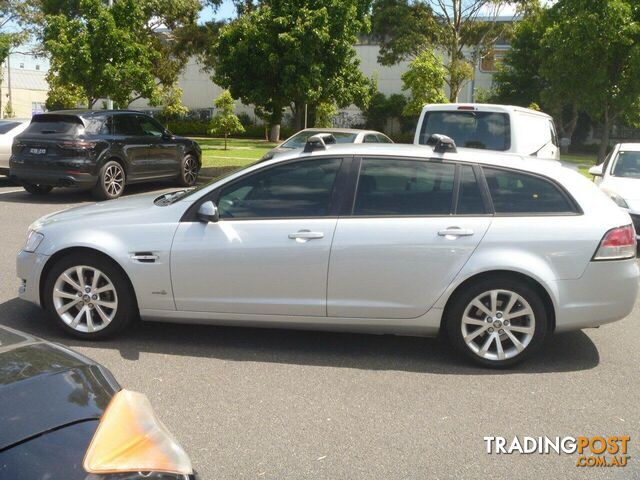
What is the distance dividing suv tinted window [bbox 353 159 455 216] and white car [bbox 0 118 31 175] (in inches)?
473

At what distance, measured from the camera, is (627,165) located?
1106cm

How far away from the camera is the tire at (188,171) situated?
15.3 meters

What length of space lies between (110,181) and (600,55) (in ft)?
57.6

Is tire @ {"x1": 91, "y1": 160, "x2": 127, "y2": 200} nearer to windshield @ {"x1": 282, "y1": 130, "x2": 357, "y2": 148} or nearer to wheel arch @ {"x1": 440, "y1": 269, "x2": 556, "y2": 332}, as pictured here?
windshield @ {"x1": 282, "y1": 130, "x2": 357, "y2": 148}

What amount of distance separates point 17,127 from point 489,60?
37.2m

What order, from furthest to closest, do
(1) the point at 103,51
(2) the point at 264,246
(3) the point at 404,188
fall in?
(1) the point at 103,51, (3) the point at 404,188, (2) the point at 264,246

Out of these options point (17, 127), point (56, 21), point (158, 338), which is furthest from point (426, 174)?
point (56, 21)

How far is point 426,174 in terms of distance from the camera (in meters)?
5.00

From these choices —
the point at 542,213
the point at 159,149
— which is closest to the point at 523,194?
the point at 542,213

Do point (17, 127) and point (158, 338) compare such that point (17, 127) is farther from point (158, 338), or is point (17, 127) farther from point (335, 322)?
point (335, 322)

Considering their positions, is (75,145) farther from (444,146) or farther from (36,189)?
(444,146)

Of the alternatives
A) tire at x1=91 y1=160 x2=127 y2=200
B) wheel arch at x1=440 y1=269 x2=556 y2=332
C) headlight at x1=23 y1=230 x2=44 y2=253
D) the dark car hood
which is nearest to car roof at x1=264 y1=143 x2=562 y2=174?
Result: wheel arch at x1=440 y1=269 x2=556 y2=332

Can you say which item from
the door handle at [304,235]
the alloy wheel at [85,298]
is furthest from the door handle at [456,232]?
the alloy wheel at [85,298]

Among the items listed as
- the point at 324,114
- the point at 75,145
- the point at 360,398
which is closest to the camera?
the point at 360,398
